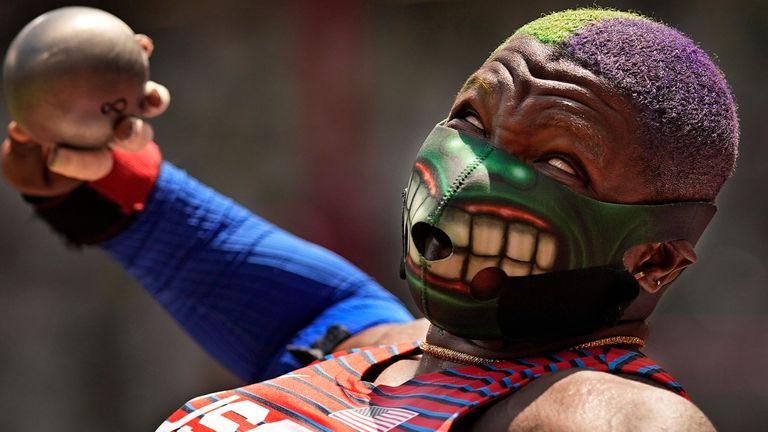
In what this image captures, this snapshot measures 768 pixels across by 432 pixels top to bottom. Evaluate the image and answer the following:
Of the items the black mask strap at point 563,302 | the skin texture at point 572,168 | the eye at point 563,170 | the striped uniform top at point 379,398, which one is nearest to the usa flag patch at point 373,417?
the striped uniform top at point 379,398

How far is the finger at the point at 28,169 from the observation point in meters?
2.50

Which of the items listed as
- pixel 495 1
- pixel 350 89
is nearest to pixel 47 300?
pixel 350 89

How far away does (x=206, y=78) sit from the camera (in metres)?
6.04

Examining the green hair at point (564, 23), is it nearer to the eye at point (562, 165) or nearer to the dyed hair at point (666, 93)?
the dyed hair at point (666, 93)

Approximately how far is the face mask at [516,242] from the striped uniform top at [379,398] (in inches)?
2.9

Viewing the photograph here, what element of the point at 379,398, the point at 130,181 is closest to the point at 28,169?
the point at 130,181

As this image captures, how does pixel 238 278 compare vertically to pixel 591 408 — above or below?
below

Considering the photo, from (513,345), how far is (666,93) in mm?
532

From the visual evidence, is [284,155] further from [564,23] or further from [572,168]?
[572,168]

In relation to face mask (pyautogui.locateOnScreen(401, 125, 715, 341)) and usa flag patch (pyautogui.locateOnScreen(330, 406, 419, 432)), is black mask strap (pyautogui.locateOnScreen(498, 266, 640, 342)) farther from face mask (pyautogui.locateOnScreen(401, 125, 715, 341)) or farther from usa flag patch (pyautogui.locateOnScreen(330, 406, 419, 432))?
usa flag patch (pyautogui.locateOnScreen(330, 406, 419, 432))

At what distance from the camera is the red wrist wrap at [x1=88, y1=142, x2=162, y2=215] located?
8.52 ft

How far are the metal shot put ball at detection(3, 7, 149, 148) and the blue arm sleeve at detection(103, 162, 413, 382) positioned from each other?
547mm

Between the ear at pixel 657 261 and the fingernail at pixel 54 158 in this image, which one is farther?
the fingernail at pixel 54 158

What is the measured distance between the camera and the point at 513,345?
1.93m
